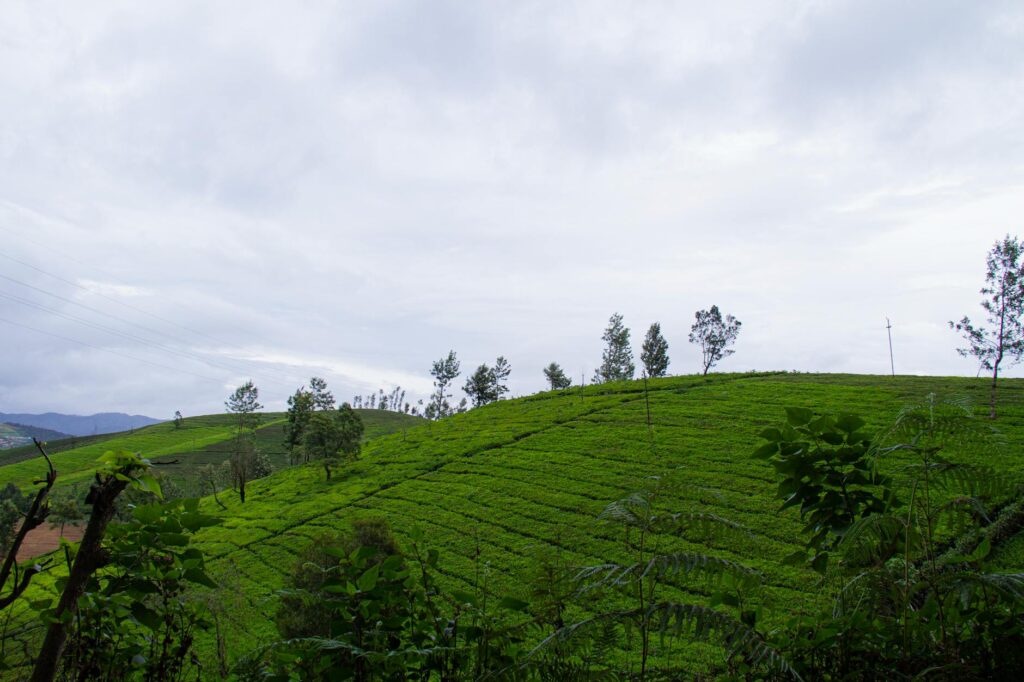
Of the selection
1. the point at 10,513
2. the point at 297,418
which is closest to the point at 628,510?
the point at 10,513

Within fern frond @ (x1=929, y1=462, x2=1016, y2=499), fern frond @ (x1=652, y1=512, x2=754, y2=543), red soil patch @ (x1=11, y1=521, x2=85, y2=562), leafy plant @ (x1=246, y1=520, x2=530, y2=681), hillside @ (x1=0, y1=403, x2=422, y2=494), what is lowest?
red soil patch @ (x1=11, y1=521, x2=85, y2=562)

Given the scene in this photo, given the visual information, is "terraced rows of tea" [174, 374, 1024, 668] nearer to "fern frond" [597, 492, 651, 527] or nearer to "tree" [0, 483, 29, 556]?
"tree" [0, 483, 29, 556]

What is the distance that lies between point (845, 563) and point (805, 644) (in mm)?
329

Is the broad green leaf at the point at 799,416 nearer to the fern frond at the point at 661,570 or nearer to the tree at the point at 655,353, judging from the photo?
the fern frond at the point at 661,570

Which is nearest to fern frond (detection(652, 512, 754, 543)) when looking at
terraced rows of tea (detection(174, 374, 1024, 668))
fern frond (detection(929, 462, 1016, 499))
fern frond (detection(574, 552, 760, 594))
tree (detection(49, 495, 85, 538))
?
fern frond (detection(574, 552, 760, 594))

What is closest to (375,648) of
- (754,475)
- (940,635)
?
(940,635)

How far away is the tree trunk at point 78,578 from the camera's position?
133cm

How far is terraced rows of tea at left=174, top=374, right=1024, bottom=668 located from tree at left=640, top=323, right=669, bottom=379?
20262 mm

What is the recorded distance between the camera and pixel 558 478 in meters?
22.5

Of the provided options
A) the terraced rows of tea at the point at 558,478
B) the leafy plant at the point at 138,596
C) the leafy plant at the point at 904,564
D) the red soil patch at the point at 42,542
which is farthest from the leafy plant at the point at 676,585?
the red soil patch at the point at 42,542

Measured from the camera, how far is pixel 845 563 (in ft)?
5.38

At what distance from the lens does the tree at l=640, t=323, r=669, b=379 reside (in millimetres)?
58156

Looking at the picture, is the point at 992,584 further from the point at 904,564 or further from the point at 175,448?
the point at 175,448

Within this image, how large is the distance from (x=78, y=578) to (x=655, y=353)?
59405mm
